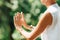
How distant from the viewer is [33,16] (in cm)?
212

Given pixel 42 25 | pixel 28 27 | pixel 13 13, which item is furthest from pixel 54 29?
pixel 13 13

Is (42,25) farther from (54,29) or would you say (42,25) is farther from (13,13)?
(13,13)

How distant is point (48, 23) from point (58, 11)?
12cm

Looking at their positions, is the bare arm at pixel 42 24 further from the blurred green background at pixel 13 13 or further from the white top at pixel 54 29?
the blurred green background at pixel 13 13

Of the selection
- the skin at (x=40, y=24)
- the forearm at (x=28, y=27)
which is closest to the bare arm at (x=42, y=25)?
the skin at (x=40, y=24)

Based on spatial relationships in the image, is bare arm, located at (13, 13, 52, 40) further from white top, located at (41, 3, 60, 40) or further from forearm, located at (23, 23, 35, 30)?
forearm, located at (23, 23, 35, 30)

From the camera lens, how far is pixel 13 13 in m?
2.09

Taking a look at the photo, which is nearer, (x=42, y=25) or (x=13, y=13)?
(x=42, y=25)

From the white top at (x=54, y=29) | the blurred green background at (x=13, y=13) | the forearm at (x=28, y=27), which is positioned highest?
the blurred green background at (x=13, y=13)

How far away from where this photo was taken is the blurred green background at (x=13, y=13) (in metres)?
2.10

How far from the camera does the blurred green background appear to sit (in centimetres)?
210

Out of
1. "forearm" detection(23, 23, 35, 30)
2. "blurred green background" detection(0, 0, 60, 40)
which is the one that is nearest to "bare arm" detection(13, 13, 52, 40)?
"forearm" detection(23, 23, 35, 30)

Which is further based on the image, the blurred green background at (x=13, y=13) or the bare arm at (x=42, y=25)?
the blurred green background at (x=13, y=13)

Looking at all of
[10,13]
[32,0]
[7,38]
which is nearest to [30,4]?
[32,0]
